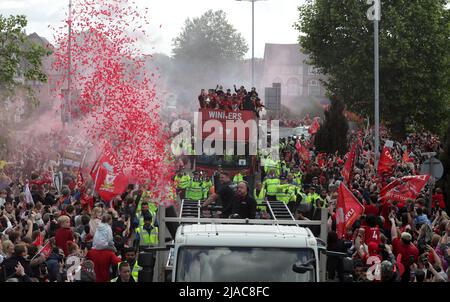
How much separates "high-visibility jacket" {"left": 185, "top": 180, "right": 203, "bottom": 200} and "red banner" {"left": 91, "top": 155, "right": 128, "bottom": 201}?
3941mm

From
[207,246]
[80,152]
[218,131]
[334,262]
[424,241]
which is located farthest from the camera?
[218,131]

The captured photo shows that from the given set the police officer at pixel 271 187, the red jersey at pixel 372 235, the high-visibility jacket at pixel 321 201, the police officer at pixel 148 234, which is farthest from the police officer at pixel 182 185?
the red jersey at pixel 372 235

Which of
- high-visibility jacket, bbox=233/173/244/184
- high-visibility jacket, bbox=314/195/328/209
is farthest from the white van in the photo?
high-visibility jacket, bbox=233/173/244/184

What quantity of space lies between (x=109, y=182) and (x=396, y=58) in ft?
99.8

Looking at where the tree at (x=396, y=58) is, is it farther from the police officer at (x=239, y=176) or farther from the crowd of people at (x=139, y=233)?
the crowd of people at (x=139, y=233)

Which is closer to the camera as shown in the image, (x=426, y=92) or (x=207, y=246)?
(x=207, y=246)

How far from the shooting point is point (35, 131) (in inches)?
2051

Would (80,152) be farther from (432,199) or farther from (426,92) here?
(426,92)

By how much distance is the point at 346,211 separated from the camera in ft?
51.8

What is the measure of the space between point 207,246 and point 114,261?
368 cm

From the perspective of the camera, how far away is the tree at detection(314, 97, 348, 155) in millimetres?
43469

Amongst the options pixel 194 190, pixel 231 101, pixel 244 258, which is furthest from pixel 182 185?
pixel 244 258

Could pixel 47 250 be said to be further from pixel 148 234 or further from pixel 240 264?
pixel 240 264
